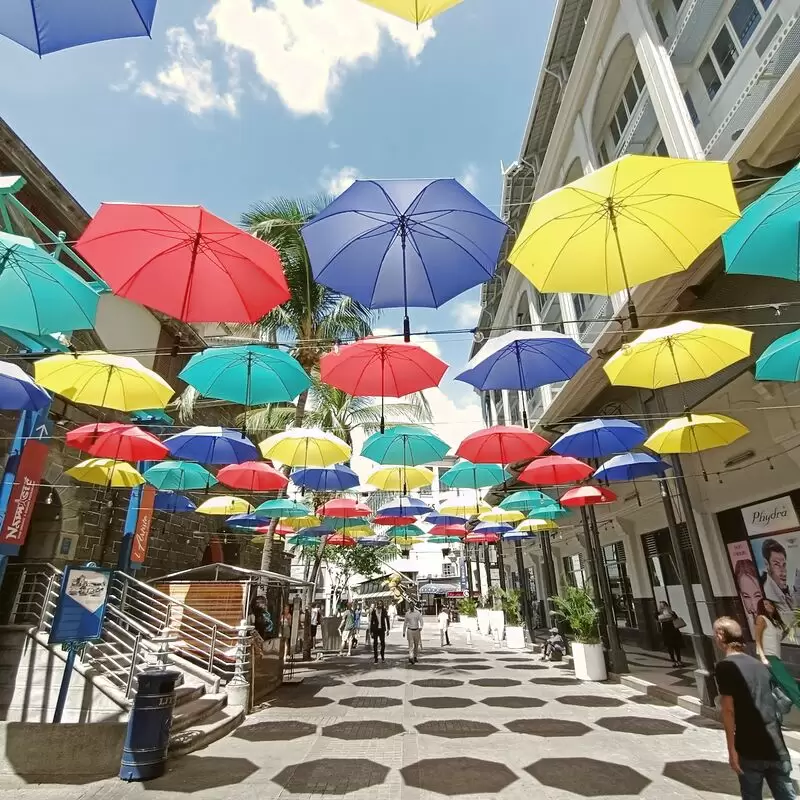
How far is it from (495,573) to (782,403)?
33.7 meters

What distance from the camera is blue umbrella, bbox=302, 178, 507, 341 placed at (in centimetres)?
503

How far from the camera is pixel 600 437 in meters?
10.6

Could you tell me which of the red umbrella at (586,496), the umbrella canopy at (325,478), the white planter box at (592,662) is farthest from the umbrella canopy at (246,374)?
the white planter box at (592,662)

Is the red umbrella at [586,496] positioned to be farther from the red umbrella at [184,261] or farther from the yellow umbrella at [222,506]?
the yellow umbrella at [222,506]

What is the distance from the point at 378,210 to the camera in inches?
203

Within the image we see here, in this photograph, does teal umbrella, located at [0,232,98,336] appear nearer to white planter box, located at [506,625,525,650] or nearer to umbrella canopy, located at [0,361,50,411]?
umbrella canopy, located at [0,361,50,411]

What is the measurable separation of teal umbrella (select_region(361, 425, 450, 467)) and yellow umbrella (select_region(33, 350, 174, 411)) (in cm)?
478

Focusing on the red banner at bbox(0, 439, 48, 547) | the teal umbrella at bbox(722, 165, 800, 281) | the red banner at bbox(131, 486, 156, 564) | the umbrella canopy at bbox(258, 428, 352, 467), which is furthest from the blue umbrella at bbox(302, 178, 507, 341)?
the red banner at bbox(131, 486, 156, 564)

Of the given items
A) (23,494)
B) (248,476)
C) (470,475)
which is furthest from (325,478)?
(23,494)

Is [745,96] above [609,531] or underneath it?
above

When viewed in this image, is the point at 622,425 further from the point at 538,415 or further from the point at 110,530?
the point at 110,530

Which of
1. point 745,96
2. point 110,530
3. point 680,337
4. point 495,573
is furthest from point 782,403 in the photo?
point 495,573

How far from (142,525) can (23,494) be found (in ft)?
14.7

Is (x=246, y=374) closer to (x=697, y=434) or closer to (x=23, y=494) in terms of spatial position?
(x=23, y=494)
